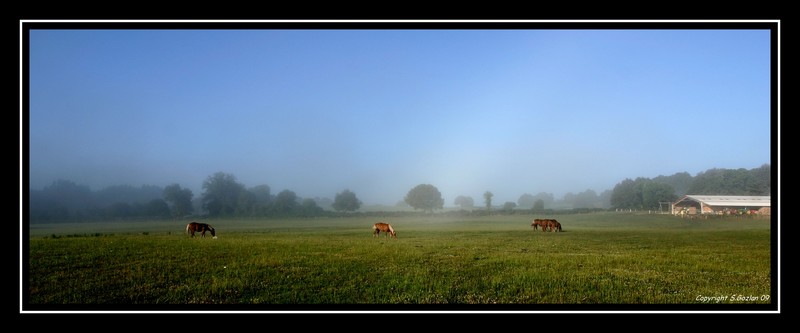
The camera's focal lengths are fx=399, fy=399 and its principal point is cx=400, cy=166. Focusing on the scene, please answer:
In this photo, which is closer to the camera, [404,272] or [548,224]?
[404,272]

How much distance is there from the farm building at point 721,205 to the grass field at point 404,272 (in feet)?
2.12

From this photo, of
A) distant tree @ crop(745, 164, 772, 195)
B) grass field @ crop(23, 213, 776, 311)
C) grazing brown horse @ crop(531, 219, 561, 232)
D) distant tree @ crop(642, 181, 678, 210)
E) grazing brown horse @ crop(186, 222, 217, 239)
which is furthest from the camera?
grazing brown horse @ crop(531, 219, 561, 232)

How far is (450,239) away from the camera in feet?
65.5

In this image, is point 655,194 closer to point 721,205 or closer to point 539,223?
point 721,205

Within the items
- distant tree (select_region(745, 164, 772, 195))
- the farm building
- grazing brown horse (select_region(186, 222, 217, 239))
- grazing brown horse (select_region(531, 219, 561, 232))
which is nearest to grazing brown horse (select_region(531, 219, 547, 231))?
grazing brown horse (select_region(531, 219, 561, 232))

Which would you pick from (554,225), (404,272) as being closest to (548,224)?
(554,225)

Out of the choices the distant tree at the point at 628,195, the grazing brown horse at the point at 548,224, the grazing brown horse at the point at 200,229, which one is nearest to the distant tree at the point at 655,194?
the distant tree at the point at 628,195

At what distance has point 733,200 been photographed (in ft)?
46.4

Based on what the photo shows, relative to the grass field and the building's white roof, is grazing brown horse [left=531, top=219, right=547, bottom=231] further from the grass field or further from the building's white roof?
the building's white roof

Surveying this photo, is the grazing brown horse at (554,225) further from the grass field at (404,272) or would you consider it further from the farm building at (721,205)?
the farm building at (721,205)

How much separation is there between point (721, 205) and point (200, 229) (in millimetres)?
22758

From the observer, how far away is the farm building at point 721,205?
1298 cm

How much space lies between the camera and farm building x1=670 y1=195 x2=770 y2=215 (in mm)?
12977
